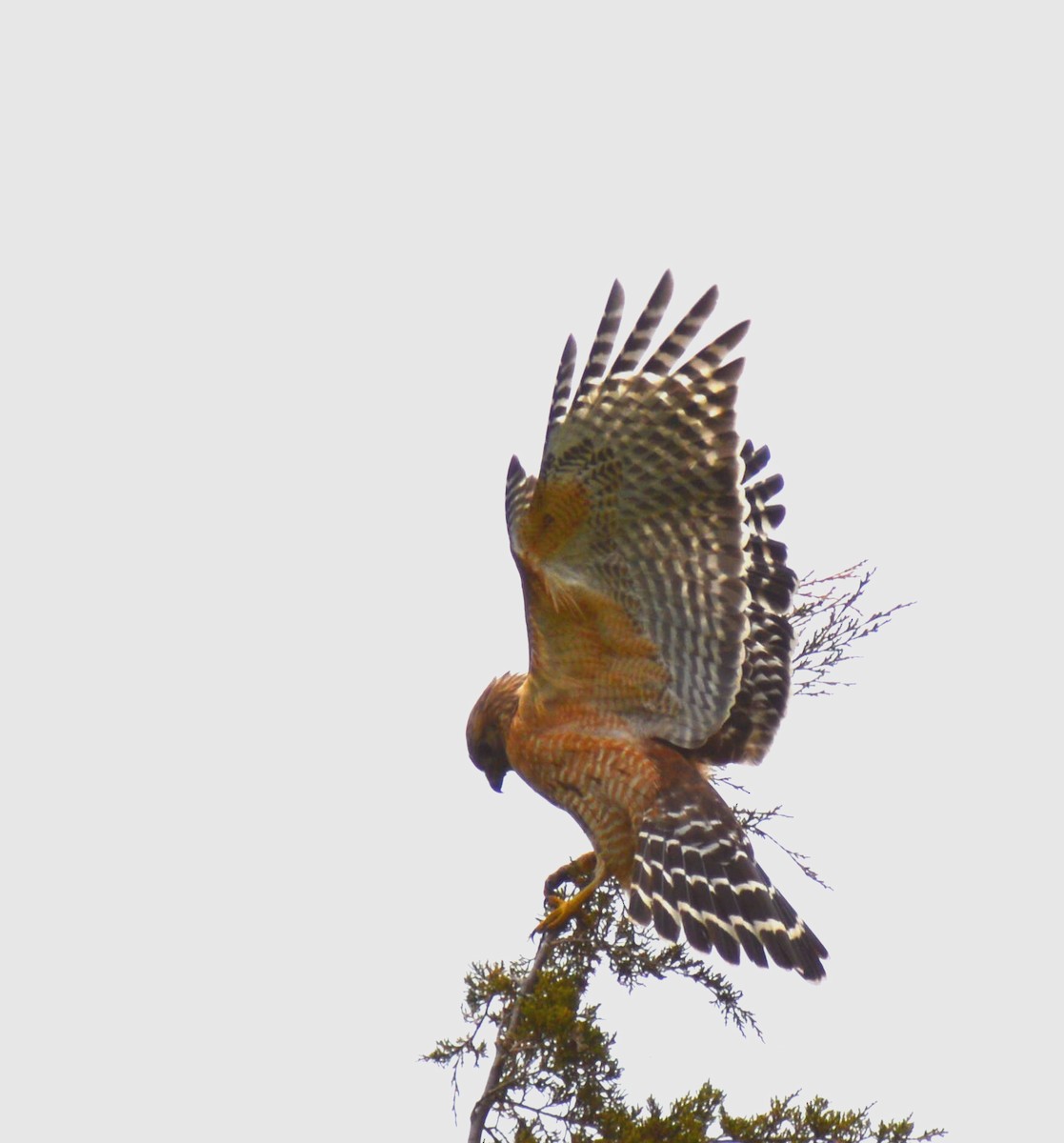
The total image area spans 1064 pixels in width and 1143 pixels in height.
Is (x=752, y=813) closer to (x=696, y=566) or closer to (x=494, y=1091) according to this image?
(x=696, y=566)

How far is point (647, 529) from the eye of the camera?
19.3 ft

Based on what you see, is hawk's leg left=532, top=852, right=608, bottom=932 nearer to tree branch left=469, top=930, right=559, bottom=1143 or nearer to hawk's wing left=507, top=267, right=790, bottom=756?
hawk's wing left=507, top=267, right=790, bottom=756

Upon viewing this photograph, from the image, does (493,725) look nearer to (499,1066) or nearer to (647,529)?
(647,529)

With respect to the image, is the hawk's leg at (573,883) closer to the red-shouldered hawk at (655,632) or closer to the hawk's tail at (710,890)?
the red-shouldered hawk at (655,632)

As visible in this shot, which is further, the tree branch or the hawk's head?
the hawk's head

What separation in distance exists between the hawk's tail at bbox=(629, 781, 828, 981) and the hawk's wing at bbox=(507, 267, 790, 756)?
37cm

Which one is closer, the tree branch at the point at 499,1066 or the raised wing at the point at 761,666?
the tree branch at the point at 499,1066

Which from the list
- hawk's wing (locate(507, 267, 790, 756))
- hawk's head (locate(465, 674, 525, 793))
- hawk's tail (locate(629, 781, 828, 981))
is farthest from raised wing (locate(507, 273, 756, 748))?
hawk's head (locate(465, 674, 525, 793))

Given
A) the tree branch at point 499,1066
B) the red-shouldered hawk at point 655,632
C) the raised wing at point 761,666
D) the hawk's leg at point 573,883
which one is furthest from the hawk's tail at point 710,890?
the tree branch at point 499,1066

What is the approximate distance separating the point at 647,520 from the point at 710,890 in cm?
138

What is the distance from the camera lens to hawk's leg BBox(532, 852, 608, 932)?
6004 millimetres

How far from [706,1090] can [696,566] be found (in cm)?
203

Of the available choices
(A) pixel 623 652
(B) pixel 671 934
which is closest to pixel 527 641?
(A) pixel 623 652

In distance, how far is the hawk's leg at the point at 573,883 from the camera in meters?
6.00
